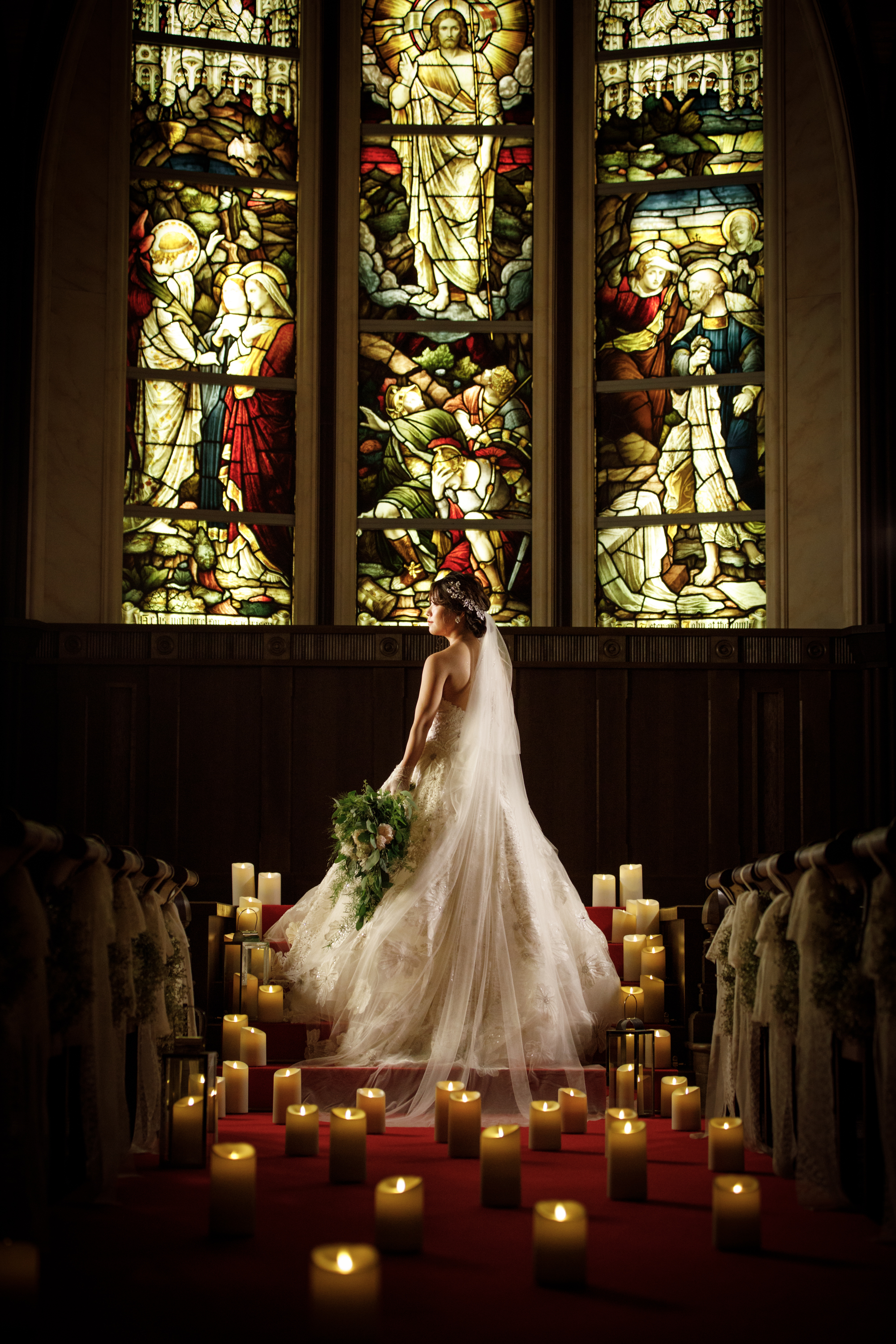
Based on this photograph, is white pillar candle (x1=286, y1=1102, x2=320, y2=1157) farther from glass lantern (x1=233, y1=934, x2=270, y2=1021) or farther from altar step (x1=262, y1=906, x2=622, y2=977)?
altar step (x1=262, y1=906, x2=622, y2=977)

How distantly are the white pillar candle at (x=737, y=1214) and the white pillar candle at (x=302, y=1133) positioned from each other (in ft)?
4.56

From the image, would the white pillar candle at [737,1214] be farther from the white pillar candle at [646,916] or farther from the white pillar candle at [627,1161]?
the white pillar candle at [646,916]

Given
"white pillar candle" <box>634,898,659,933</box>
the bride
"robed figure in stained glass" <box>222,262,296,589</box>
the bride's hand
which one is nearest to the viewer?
the bride

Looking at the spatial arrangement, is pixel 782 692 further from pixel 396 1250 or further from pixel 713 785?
pixel 396 1250

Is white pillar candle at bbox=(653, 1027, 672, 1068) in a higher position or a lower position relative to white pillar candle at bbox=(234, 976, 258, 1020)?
lower

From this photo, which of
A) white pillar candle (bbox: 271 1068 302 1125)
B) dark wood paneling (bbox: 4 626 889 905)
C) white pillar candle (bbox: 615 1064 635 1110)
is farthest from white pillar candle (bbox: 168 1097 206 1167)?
dark wood paneling (bbox: 4 626 889 905)

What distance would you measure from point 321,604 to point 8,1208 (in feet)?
20.9

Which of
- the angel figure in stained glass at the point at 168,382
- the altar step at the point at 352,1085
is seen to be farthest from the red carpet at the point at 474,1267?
the angel figure in stained glass at the point at 168,382

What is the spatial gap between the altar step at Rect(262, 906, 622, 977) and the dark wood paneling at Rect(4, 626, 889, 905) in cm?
123

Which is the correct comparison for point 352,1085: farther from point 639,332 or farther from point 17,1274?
point 639,332

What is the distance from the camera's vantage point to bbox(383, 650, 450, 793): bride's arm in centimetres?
576

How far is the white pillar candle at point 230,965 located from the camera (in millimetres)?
5605

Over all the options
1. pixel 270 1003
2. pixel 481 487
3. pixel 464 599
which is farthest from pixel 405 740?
pixel 270 1003

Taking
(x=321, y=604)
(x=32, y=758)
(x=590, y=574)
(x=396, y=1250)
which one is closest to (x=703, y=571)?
(x=590, y=574)
